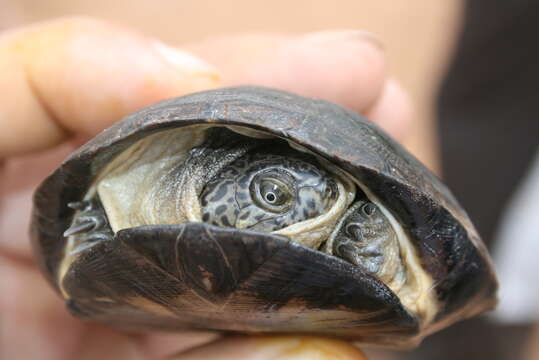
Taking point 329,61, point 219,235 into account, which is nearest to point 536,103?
point 329,61

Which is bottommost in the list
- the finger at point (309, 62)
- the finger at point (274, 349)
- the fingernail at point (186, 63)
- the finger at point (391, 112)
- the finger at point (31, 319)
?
the finger at point (31, 319)

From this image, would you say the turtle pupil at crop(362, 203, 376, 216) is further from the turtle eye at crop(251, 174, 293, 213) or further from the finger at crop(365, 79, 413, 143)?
the finger at crop(365, 79, 413, 143)

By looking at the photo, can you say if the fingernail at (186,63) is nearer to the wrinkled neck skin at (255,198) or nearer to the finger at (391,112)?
the wrinkled neck skin at (255,198)

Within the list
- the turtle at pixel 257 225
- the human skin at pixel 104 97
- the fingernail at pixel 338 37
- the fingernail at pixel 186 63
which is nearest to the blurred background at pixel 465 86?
the human skin at pixel 104 97

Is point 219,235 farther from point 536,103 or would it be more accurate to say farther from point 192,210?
point 536,103

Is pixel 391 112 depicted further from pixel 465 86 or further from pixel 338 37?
pixel 465 86

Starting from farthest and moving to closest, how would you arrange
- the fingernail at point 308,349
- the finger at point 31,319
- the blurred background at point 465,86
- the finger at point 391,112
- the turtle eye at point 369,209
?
the blurred background at point 465,86, the finger at point 391,112, the finger at point 31,319, the fingernail at point 308,349, the turtle eye at point 369,209
